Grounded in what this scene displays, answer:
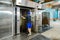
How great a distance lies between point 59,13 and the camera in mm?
16125

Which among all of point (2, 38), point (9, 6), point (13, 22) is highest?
point (9, 6)

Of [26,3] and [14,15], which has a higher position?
[26,3]

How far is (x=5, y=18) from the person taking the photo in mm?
4723

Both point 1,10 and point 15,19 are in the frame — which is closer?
point 1,10

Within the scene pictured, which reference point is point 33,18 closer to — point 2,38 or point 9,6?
point 9,6

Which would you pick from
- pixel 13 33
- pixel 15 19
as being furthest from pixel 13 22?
pixel 13 33

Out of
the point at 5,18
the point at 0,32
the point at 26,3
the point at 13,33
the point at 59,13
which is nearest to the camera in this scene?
the point at 0,32

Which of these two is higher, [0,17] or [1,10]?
[1,10]

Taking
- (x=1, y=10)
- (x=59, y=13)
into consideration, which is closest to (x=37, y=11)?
(x=1, y=10)

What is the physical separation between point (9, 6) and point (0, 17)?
2.56ft

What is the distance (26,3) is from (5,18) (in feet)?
5.68

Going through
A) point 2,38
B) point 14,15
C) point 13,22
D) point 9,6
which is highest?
point 9,6

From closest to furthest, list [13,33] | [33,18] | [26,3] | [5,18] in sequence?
[5,18]
[13,33]
[26,3]
[33,18]

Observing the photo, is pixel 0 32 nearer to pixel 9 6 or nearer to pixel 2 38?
pixel 2 38
